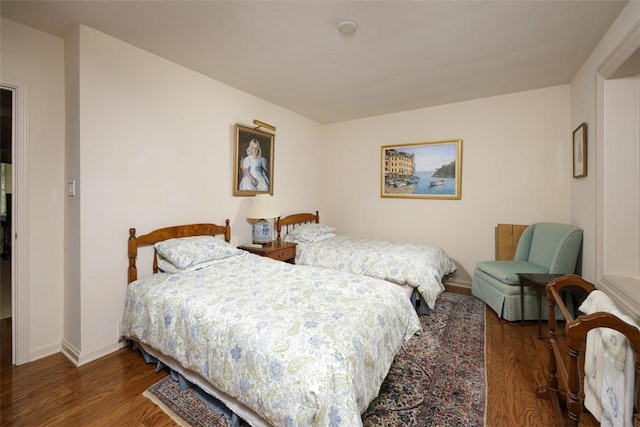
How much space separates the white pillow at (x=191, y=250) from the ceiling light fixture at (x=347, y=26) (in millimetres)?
2154

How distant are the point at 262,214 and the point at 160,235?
1.12m

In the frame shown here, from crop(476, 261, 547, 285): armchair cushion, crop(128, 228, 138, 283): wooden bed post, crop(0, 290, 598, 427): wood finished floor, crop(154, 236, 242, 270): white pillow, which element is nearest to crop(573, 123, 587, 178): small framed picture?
crop(476, 261, 547, 285): armchair cushion

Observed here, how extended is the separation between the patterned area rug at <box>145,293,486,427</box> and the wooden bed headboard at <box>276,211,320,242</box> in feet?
7.39

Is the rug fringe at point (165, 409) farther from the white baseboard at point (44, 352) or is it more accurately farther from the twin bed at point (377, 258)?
the twin bed at point (377, 258)

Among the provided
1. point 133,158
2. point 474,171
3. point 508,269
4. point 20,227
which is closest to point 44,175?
point 20,227

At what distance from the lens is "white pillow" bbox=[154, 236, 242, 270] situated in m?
2.40

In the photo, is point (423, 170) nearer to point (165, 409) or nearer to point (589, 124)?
point (589, 124)

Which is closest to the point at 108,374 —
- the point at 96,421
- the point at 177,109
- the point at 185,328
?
the point at 96,421

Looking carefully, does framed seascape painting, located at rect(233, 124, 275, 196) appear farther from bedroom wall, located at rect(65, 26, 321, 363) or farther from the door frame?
the door frame

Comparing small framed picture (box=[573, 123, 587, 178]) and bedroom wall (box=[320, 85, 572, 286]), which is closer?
small framed picture (box=[573, 123, 587, 178])

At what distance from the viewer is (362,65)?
277cm

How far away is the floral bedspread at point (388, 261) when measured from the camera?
9.66ft

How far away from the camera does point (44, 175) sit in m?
2.22

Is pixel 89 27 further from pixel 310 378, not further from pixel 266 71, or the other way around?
pixel 310 378
